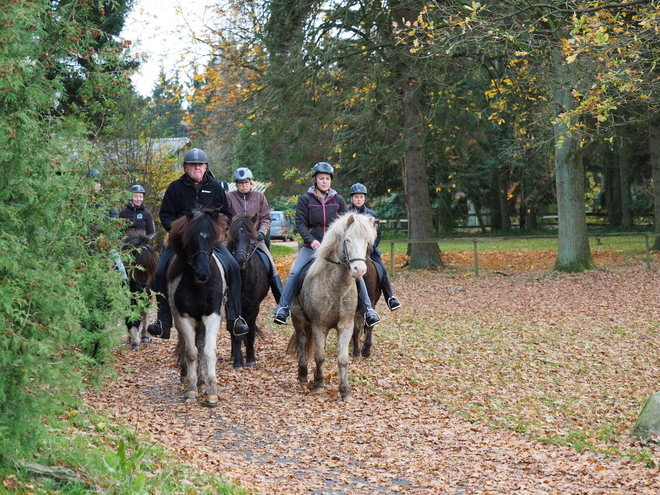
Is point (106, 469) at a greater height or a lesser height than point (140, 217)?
lesser

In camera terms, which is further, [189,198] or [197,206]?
[189,198]

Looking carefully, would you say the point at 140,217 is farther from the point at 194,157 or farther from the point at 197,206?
the point at 197,206

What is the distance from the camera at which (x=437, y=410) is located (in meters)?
8.05

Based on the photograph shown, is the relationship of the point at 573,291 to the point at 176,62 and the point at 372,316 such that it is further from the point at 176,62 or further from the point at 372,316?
the point at 176,62

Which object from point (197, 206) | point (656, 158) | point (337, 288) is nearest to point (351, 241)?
point (337, 288)


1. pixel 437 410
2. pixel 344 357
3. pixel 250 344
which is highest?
pixel 344 357

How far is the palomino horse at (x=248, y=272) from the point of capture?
31.7ft

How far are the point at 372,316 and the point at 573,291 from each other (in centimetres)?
1027

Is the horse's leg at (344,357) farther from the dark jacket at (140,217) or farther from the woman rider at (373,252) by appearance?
the dark jacket at (140,217)

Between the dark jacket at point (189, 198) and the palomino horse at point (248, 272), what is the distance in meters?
1.15

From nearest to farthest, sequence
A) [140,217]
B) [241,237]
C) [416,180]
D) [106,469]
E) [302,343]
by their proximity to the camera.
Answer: [106,469], [302,343], [241,237], [140,217], [416,180]

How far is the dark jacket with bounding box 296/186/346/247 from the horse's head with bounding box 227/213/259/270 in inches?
33.5

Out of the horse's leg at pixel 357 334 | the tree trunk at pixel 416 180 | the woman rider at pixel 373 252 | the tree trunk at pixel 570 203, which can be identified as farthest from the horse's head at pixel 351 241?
the tree trunk at pixel 416 180

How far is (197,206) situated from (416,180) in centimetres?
1494
